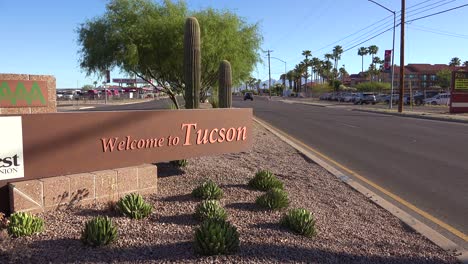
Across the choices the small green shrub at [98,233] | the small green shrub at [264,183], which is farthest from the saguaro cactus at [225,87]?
the small green shrub at [98,233]

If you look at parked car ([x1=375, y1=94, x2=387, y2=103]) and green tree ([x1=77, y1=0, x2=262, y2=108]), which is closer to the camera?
green tree ([x1=77, y1=0, x2=262, y2=108])

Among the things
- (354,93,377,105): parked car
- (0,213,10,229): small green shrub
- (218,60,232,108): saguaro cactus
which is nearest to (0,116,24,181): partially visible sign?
(0,213,10,229): small green shrub

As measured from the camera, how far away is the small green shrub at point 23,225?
4332 millimetres

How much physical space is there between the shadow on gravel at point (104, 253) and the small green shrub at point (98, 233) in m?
0.05

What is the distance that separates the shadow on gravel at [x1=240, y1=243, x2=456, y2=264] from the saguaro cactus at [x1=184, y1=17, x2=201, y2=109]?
5401 mm

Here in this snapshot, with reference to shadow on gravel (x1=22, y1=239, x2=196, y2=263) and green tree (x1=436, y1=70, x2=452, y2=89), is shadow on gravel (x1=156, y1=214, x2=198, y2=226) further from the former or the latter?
green tree (x1=436, y1=70, x2=452, y2=89)

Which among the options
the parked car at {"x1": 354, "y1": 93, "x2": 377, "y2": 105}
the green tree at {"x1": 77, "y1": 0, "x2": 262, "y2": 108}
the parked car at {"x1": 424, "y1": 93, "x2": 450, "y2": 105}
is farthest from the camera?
the parked car at {"x1": 354, "y1": 93, "x2": 377, "y2": 105}

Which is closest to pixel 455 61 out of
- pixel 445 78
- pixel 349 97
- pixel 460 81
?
pixel 445 78

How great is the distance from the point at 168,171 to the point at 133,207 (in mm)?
2518

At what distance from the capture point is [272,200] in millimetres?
5637

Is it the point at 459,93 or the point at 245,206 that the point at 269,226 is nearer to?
the point at 245,206

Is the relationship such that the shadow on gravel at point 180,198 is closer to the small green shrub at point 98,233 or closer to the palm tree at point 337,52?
the small green shrub at point 98,233

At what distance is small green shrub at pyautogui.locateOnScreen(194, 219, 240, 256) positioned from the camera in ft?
13.1

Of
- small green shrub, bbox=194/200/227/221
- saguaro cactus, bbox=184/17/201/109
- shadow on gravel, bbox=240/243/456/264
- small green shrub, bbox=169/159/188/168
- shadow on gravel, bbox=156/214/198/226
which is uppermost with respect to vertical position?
saguaro cactus, bbox=184/17/201/109
